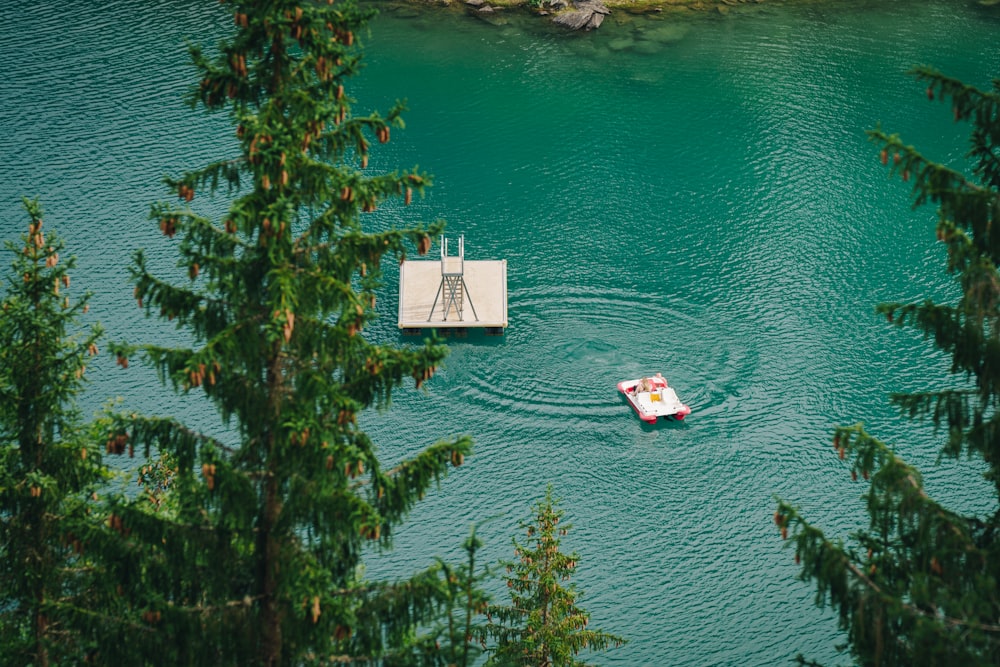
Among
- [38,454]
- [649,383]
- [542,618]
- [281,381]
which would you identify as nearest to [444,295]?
[649,383]

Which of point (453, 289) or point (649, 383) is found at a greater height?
point (453, 289)

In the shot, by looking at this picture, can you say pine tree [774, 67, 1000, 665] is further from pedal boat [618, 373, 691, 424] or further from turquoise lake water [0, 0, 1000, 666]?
pedal boat [618, 373, 691, 424]

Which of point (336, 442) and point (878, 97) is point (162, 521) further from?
point (878, 97)

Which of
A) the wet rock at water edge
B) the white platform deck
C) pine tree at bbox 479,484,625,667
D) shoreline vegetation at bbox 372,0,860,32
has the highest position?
shoreline vegetation at bbox 372,0,860,32

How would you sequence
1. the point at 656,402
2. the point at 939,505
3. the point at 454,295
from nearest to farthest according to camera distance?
the point at 939,505, the point at 656,402, the point at 454,295

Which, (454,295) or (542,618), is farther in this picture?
(454,295)

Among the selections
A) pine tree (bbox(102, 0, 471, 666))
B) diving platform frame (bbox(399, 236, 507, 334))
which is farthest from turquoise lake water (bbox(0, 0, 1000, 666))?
pine tree (bbox(102, 0, 471, 666))

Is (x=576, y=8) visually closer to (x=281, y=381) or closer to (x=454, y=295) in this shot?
(x=454, y=295)
